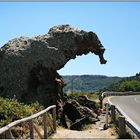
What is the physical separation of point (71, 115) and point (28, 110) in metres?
6.62

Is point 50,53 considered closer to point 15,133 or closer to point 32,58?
point 32,58

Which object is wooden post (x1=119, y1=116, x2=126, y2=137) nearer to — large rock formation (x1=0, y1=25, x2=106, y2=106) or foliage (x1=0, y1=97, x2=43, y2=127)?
foliage (x1=0, y1=97, x2=43, y2=127)

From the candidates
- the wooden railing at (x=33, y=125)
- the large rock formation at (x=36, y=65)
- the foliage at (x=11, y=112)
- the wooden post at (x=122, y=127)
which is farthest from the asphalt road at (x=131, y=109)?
the foliage at (x=11, y=112)

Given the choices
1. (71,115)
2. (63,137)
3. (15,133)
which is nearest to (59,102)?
(71,115)

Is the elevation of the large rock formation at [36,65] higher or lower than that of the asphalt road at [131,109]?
higher

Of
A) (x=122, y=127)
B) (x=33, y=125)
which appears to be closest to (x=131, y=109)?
(x=122, y=127)

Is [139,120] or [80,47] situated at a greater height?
[80,47]

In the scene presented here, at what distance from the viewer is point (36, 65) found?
25.5m

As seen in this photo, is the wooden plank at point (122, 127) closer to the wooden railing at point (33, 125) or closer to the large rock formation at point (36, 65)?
the wooden railing at point (33, 125)

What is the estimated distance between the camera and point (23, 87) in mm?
25250

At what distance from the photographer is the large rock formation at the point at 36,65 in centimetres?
2533

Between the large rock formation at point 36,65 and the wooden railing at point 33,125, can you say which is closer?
the wooden railing at point 33,125

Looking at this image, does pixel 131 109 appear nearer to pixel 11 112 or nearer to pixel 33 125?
pixel 11 112

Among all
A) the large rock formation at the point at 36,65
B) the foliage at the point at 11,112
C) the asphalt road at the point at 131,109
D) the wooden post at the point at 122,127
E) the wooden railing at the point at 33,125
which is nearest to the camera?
the wooden railing at the point at 33,125
